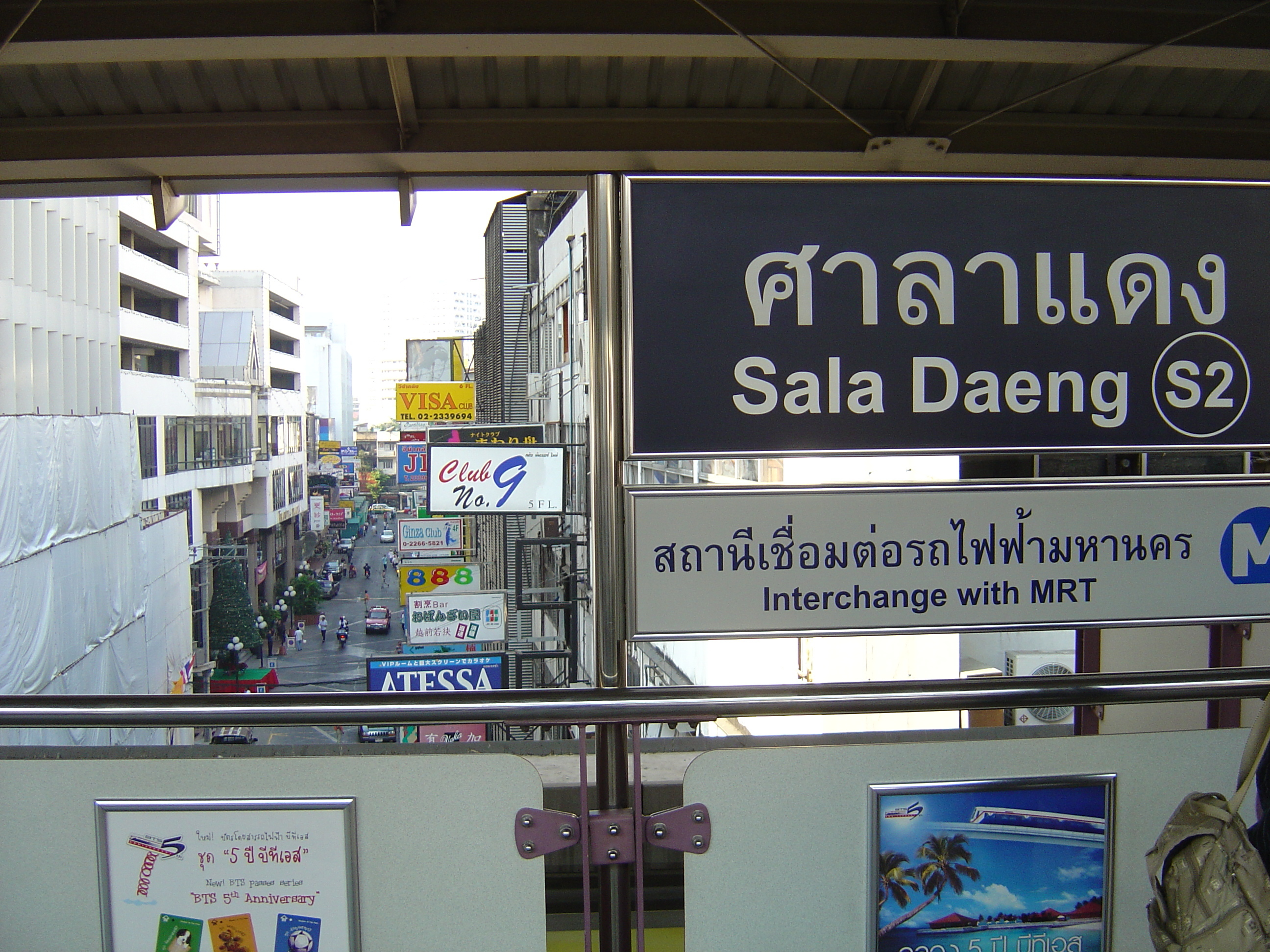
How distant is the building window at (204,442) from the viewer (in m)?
35.2

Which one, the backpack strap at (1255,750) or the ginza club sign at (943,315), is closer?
the backpack strap at (1255,750)

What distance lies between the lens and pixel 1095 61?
278cm

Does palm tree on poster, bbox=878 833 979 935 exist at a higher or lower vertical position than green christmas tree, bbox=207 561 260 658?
higher

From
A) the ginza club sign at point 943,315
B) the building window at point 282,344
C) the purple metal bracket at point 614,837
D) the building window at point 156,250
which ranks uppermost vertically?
the building window at point 156,250

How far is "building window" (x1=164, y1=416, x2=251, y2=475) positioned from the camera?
35.2m

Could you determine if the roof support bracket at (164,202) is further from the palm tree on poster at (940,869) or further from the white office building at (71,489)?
the white office building at (71,489)

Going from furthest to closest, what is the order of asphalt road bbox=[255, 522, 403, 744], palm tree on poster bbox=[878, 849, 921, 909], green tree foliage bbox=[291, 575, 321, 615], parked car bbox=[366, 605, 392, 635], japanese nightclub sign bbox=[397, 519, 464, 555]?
green tree foliage bbox=[291, 575, 321, 615] → parked car bbox=[366, 605, 392, 635] → asphalt road bbox=[255, 522, 403, 744] → japanese nightclub sign bbox=[397, 519, 464, 555] → palm tree on poster bbox=[878, 849, 921, 909]

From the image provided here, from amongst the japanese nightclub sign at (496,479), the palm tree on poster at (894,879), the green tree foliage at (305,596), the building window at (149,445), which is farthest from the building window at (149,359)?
the palm tree on poster at (894,879)

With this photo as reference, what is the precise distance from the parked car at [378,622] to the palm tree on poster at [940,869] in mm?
41409

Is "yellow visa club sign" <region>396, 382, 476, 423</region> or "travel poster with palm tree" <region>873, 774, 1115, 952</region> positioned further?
"yellow visa club sign" <region>396, 382, 476, 423</region>

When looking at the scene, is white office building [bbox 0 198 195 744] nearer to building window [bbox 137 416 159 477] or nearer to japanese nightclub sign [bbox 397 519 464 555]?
japanese nightclub sign [bbox 397 519 464 555]

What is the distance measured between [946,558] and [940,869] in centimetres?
81

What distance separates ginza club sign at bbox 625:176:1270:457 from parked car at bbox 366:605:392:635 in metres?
41.3

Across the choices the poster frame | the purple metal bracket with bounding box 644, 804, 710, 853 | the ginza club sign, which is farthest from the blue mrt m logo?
the poster frame
